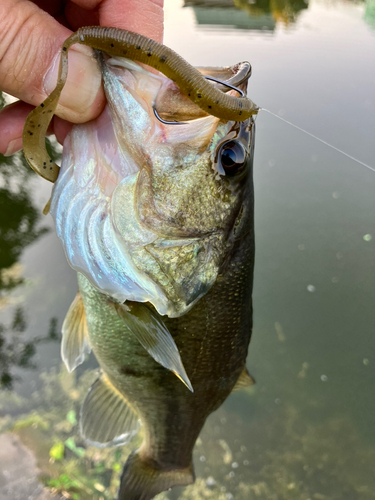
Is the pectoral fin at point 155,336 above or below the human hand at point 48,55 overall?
below

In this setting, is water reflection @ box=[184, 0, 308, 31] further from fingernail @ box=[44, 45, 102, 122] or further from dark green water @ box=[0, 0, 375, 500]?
fingernail @ box=[44, 45, 102, 122]

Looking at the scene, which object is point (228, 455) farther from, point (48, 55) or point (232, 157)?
point (48, 55)

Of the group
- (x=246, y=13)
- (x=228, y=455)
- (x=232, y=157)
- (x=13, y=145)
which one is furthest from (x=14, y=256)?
(x=246, y=13)

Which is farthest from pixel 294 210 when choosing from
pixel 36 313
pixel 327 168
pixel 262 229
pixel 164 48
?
pixel 164 48

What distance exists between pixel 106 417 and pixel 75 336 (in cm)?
46

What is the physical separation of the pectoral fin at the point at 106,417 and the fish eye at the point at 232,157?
108 centimetres

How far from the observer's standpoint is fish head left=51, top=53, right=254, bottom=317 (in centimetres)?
74

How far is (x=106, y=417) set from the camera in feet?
4.85

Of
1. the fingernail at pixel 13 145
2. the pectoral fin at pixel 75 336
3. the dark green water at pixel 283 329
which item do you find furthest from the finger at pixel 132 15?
the dark green water at pixel 283 329

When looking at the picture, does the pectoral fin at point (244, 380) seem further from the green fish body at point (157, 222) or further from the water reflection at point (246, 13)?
the water reflection at point (246, 13)

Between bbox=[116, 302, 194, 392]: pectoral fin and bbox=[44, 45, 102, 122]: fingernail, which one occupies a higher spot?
bbox=[44, 45, 102, 122]: fingernail

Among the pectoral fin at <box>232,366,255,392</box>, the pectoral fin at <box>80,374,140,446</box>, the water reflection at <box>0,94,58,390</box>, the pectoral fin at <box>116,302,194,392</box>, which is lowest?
the water reflection at <box>0,94,58,390</box>

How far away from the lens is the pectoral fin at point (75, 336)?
1253 mm

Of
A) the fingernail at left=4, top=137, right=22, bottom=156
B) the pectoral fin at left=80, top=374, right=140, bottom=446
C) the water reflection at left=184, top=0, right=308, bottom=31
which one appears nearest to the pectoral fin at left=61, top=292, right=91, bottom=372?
the pectoral fin at left=80, top=374, right=140, bottom=446
